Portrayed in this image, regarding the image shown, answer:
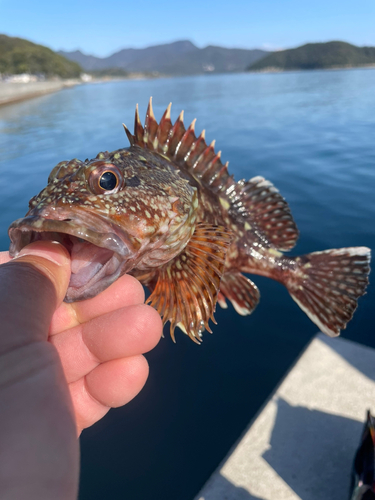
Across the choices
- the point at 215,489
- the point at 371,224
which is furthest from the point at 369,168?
the point at 215,489

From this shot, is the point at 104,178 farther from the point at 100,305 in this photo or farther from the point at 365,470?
the point at 365,470

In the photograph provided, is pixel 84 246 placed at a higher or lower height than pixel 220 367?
higher

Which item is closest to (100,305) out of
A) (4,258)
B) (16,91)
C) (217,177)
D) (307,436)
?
(4,258)

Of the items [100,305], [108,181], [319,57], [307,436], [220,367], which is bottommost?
[220,367]

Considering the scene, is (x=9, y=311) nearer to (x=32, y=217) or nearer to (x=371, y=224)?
(x=32, y=217)

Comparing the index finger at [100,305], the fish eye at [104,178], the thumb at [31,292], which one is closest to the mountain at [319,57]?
the fish eye at [104,178]

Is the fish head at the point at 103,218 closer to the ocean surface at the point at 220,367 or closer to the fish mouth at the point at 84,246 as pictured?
the fish mouth at the point at 84,246

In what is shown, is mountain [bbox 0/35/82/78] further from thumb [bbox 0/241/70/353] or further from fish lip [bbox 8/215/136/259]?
thumb [bbox 0/241/70/353]
